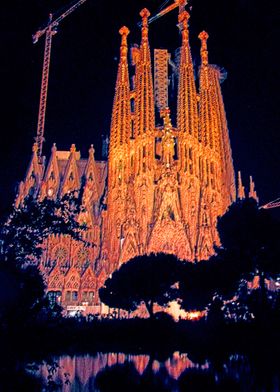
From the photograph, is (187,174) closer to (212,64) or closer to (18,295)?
(212,64)

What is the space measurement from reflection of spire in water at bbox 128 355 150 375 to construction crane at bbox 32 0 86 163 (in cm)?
4620

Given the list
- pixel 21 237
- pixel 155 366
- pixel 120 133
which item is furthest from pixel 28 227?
pixel 120 133

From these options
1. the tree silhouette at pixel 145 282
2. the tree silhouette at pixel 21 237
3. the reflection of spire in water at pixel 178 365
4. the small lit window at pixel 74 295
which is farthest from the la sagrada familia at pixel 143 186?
the reflection of spire in water at pixel 178 365

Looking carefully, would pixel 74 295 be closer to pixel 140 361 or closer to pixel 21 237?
pixel 21 237

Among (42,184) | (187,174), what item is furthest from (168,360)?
(42,184)

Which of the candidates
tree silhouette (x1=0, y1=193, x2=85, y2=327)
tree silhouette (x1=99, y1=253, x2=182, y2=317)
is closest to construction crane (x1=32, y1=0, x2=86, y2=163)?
tree silhouette (x1=99, y1=253, x2=182, y2=317)

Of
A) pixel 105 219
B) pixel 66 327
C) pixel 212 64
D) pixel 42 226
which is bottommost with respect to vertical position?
pixel 66 327

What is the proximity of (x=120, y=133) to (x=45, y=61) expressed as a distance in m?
24.1

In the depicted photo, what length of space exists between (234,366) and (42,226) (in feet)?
23.3

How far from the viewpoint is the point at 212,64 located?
55.5m

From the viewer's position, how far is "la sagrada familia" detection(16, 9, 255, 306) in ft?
137

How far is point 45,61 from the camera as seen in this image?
62.9 metres

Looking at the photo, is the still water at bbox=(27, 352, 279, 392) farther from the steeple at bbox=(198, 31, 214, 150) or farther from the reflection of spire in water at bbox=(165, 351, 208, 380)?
the steeple at bbox=(198, 31, 214, 150)

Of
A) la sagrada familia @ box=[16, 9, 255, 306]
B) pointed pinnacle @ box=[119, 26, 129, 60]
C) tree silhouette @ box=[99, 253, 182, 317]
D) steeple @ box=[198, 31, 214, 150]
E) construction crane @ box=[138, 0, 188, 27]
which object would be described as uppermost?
construction crane @ box=[138, 0, 188, 27]
